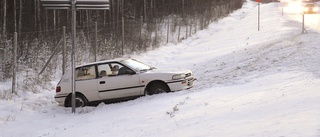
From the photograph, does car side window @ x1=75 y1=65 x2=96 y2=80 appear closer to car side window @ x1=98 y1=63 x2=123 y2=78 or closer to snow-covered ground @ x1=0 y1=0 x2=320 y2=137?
car side window @ x1=98 y1=63 x2=123 y2=78

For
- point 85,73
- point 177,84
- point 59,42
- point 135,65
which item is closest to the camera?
point 177,84

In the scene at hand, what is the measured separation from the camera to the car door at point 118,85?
10625 millimetres

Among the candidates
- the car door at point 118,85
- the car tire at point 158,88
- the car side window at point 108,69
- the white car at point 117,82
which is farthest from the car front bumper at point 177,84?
the car side window at point 108,69

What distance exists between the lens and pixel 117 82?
1067cm

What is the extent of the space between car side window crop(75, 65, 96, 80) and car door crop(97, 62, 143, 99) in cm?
31

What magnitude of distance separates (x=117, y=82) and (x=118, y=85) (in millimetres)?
92

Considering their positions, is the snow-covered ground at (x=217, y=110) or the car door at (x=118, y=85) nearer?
the snow-covered ground at (x=217, y=110)

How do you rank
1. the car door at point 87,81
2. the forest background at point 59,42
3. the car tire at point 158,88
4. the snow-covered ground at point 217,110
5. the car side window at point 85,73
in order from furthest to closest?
1. the forest background at point 59,42
2. the car side window at point 85,73
3. the car door at point 87,81
4. the car tire at point 158,88
5. the snow-covered ground at point 217,110

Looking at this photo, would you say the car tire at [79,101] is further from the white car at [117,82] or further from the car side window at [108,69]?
the car side window at [108,69]

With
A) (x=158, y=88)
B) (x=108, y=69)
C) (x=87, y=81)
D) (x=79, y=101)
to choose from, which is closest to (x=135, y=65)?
(x=108, y=69)

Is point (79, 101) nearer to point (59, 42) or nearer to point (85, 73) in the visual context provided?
point (85, 73)

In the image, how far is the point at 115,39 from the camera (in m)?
20.8

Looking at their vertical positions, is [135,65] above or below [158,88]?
above

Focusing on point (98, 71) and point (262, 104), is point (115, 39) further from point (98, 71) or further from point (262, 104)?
point (262, 104)
